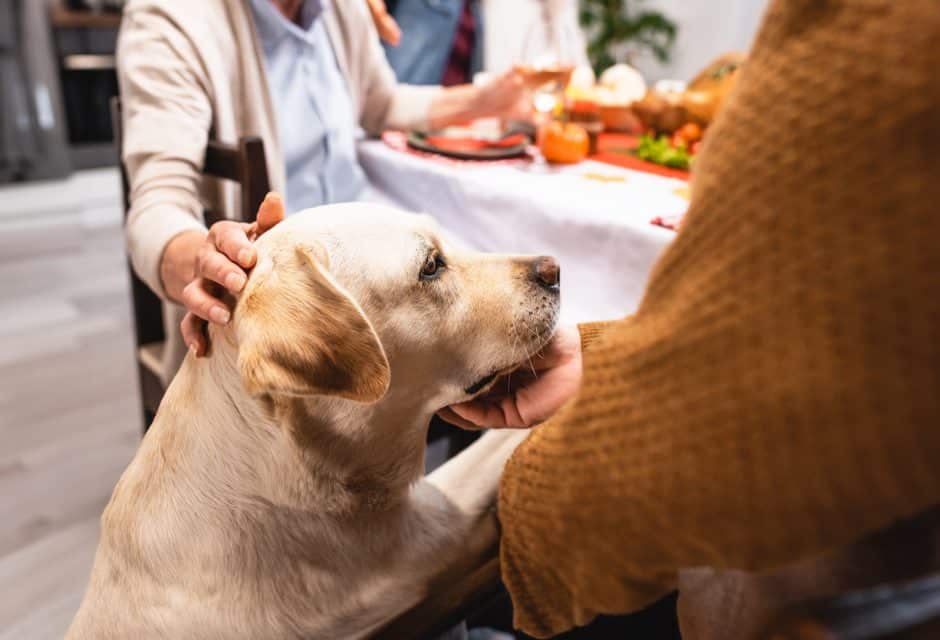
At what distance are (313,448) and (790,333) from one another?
0.52 meters

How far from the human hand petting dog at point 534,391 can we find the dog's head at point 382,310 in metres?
0.06

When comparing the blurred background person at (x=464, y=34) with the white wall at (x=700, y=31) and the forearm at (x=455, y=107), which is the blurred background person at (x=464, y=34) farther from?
the white wall at (x=700, y=31)

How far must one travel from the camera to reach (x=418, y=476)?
0.89m

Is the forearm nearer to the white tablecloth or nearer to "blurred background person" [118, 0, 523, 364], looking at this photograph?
"blurred background person" [118, 0, 523, 364]

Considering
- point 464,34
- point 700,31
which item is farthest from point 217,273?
point 700,31

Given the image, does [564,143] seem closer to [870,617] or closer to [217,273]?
[217,273]

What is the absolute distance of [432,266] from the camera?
883 mm

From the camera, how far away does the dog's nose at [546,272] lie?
91cm

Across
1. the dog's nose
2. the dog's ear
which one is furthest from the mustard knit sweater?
the dog's nose

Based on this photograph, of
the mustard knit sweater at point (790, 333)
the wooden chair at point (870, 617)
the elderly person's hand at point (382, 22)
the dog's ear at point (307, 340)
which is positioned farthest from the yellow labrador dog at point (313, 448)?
the elderly person's hand at point (382, 22)

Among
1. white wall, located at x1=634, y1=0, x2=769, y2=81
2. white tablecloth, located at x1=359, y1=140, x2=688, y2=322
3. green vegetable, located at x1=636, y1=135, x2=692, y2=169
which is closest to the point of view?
white tablecloth, located at x1=359, y1=140, x2=688, y2=322

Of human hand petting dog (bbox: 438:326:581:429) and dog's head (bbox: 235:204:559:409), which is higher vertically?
dog's head (bbox: 235:204:559:409)

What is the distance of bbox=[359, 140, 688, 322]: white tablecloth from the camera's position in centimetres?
124

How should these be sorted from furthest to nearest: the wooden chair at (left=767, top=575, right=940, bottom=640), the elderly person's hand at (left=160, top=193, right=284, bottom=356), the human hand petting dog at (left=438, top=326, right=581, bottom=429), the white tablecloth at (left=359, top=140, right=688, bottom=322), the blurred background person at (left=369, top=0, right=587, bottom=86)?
the blurred background person at (left=369, top=0, right=587, bottom=86) → the white tablecloth at (left=359, top=140, right=688, bottom=322) → the human hand petting dog at (left=438, top=326, right=581, bottom=429) → the elderly person's hand at (left=160, top=193, right=284, bottom=356) → the wooden chair at (left=767, top=575, right=940, bottom=640)
